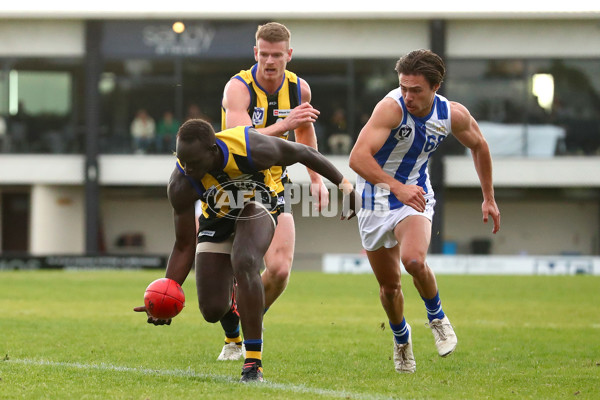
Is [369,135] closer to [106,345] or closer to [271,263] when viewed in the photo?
[271,263]

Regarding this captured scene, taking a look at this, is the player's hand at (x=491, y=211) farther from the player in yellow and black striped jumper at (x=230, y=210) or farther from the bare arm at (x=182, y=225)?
the bare arm at (x=182, y=225)

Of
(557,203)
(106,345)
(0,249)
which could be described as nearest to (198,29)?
(0,249)

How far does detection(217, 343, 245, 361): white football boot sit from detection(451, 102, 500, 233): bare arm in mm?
2294

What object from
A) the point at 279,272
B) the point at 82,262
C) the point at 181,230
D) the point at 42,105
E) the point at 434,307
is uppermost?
the point at 42,105

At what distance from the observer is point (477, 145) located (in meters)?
7.89

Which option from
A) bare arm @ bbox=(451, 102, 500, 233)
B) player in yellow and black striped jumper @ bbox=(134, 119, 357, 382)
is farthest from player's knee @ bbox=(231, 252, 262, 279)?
bare arm @ bbox=(451, 102, 500, 233)

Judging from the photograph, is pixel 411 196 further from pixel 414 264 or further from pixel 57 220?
pixel 57 220

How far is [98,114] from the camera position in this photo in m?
30.8

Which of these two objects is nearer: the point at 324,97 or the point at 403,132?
the point at 403,132

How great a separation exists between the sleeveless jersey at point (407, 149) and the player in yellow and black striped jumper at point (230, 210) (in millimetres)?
678

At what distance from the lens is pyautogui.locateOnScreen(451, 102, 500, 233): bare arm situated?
775 centimetres

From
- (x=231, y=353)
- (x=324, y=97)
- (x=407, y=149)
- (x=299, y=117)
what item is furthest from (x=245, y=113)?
(x=324, y=97)

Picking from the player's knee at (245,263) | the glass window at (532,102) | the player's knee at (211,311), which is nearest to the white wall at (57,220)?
the glass window at (532,102)

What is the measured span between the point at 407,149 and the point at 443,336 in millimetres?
1483
